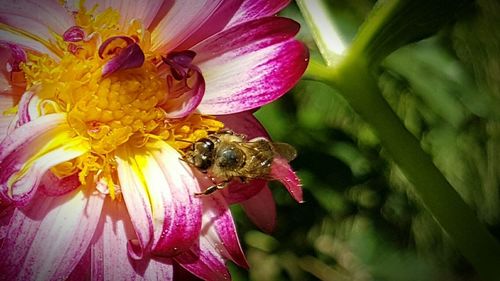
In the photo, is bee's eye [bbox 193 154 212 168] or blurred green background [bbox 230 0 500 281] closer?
bee's eye [bbox 193 154 212 168]

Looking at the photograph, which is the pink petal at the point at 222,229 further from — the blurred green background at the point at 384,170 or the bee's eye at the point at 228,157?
the blurred green background at the point at 384,170

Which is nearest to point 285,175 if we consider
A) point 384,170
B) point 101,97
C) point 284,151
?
point 284,151

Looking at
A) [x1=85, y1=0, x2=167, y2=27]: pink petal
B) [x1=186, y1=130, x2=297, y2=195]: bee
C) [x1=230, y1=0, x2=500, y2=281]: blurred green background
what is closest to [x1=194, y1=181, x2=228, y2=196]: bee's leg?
[x1=186, y1=130, x2=297, y2=195]: bee

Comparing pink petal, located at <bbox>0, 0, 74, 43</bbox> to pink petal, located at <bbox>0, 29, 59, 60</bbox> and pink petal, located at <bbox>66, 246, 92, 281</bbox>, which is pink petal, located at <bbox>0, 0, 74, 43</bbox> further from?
pink petal, located at <bbox>66, 246, 92, 281</bbox>

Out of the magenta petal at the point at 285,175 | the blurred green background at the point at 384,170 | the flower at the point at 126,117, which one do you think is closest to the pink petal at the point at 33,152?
the flower at the point at 126,117

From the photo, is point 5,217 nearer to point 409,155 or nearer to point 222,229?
point 222,229
